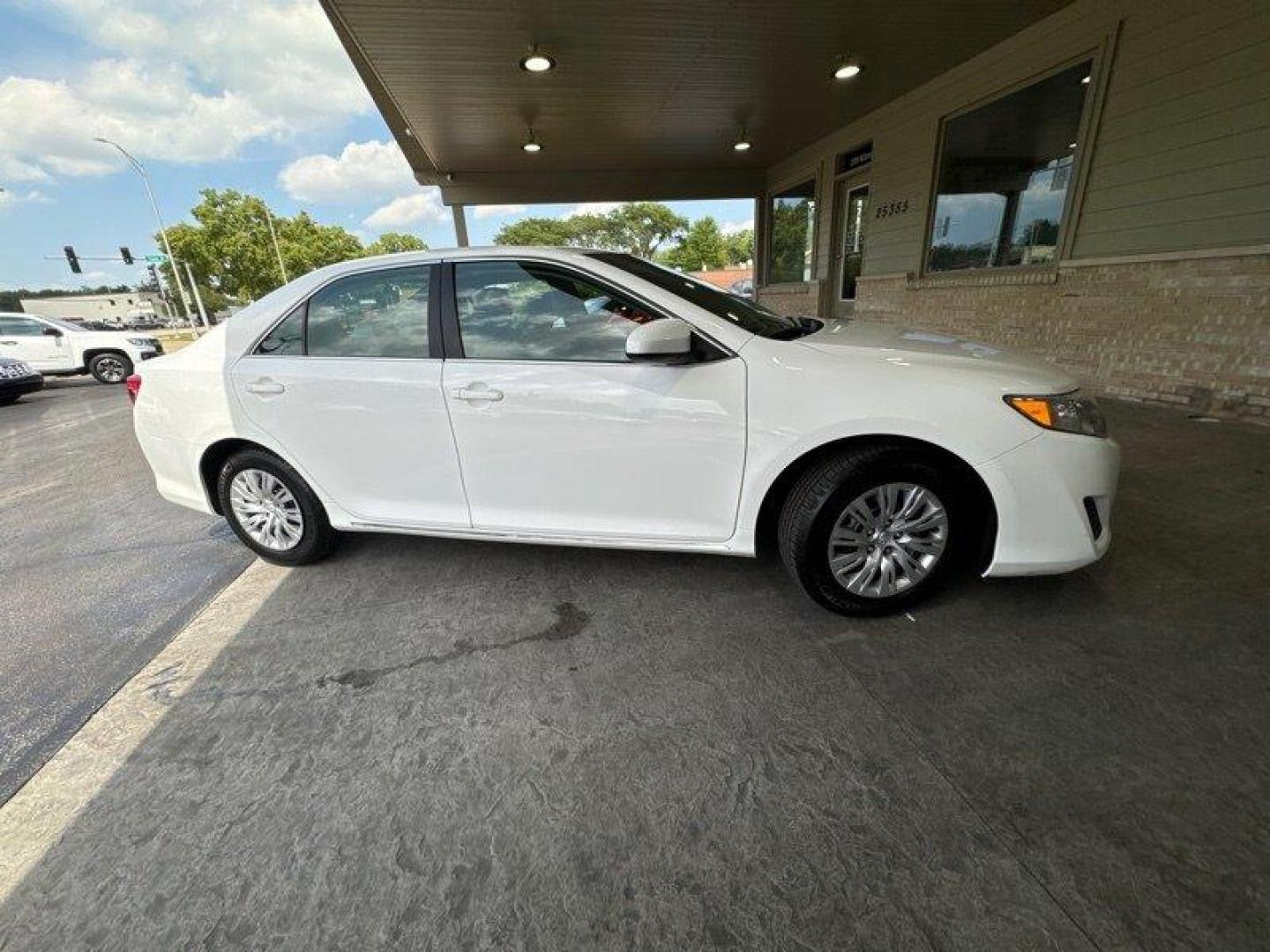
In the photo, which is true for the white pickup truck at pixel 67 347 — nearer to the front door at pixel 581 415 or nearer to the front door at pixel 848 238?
the front door at pixel 581 415

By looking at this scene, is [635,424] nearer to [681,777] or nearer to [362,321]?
[681,777]

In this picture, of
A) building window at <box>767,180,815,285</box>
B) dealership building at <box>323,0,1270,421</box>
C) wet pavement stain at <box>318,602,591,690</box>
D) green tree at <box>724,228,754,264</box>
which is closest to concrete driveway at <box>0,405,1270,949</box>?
wet pavement stain at <box>318,602,591,690</box>

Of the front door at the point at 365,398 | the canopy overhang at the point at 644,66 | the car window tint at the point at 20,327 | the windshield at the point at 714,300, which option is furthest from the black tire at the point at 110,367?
the windshield at the point at 714,300

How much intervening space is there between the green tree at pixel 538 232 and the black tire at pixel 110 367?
144 ft

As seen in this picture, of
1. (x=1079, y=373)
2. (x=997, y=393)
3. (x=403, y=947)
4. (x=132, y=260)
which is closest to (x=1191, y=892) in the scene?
(x=997, y=393)

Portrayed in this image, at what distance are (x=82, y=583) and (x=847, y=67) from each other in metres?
8.83

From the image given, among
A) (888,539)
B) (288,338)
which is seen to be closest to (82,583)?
(288,338)

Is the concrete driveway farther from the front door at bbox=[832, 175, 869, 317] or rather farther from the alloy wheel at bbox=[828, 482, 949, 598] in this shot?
the front door at bbox=[832, 175, 869, 317]

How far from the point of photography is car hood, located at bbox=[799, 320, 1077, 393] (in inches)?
85.3

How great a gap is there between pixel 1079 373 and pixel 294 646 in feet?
25.0

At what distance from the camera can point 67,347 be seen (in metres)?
11.2

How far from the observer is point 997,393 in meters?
2.11

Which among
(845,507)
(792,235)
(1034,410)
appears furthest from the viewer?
(792,235)

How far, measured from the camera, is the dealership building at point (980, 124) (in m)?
4.69
